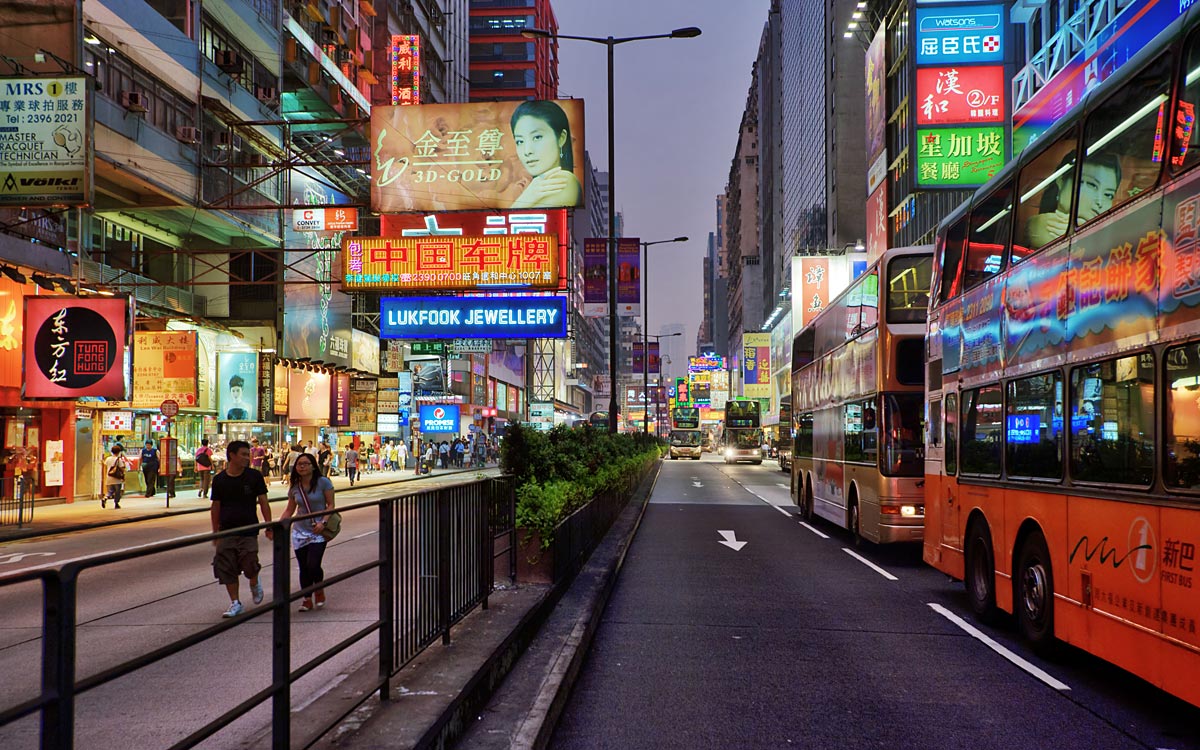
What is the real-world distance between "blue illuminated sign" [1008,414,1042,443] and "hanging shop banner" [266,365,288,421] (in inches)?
1343

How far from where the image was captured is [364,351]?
55719 millimetres

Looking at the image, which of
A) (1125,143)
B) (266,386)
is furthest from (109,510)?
(1125,143)

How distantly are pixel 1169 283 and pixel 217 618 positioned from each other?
19.0ft

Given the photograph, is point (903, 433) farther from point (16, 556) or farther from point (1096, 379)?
point (16, 556)

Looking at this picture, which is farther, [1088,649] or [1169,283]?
[1088,649]

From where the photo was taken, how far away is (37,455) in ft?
91.8

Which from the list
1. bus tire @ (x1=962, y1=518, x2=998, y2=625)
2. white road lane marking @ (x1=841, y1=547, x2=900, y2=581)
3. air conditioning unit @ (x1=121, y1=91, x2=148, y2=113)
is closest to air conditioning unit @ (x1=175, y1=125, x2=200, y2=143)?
air conditioning unit @ (x1=121, y1=91, x2=148, y2=113)

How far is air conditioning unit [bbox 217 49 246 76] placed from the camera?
36.7 metres

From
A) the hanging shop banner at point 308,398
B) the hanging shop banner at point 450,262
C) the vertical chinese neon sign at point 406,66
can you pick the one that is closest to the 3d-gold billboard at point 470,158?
the hanging shop banner at point 450,262

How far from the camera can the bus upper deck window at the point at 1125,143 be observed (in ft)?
22.1

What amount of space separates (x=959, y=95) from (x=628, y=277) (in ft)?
42.8

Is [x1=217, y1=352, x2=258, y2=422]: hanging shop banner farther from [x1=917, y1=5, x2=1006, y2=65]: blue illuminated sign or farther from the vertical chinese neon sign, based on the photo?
[x1=917, y1=5, x2=1006, y2=65]: blue illuminated sign

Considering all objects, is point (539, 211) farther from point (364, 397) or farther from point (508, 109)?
point (364, 397)

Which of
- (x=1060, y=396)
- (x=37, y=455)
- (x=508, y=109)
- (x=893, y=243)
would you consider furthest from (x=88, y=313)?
(x=893, y=243)
